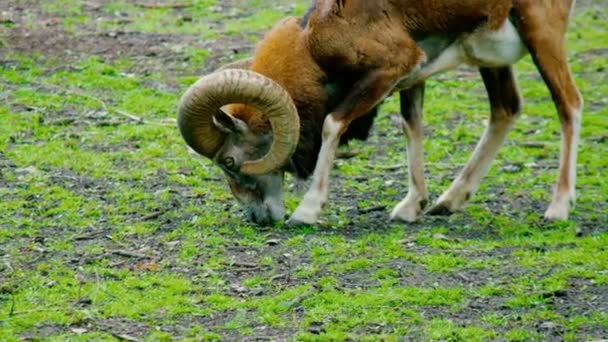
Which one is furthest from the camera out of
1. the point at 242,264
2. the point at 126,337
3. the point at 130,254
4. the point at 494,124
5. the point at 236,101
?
the point at 494,124

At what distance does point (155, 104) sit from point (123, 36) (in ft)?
11.8

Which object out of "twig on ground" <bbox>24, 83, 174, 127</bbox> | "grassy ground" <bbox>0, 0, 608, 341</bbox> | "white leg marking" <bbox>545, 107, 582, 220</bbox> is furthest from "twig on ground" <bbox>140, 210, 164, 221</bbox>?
"twig on ground" <bbox>24, 83, 174, 127</bbox>

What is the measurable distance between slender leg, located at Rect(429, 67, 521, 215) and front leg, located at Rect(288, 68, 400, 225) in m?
1.14

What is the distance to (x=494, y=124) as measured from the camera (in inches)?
487

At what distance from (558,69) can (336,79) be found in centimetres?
175

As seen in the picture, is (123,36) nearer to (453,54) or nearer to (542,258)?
(453,54)

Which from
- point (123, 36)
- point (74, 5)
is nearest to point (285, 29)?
point (123, 36)

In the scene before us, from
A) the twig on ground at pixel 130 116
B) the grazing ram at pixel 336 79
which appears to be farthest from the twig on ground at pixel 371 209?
the twig on ground at pixel 130 116

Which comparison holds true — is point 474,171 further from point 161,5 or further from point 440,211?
point 161,5

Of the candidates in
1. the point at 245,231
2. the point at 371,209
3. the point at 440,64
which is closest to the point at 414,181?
the point at 371,209

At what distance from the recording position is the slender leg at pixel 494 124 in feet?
40.2

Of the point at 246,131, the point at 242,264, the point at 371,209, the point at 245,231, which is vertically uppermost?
the point at 246,131

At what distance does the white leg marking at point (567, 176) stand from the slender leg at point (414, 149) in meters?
1.07

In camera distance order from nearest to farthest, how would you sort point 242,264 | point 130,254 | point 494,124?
1. point 242,264
2. point 130,254
3. point 494,124
